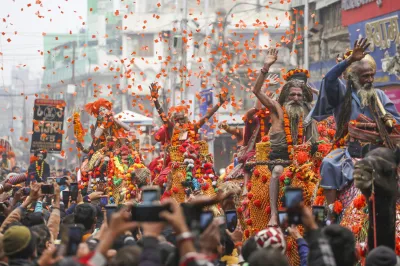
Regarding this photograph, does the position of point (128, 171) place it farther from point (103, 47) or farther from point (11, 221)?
point (103, 47)

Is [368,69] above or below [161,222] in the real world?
above

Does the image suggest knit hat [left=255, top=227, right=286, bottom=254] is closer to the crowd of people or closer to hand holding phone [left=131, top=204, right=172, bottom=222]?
the crowd of people

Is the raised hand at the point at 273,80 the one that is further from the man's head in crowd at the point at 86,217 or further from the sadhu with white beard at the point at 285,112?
the man's head in crowd at the point at 86,217

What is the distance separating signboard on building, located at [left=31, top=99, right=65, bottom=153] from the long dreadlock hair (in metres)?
19.5

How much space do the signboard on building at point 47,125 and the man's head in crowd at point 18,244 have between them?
879 inches

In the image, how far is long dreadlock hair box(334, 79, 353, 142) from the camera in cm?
1158

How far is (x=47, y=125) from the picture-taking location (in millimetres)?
31094

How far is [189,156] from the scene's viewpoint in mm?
16281

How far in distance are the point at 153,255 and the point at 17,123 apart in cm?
13313

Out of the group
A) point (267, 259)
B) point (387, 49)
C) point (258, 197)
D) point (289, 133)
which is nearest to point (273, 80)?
point (289, 133)

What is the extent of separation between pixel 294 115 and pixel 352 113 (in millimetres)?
2570

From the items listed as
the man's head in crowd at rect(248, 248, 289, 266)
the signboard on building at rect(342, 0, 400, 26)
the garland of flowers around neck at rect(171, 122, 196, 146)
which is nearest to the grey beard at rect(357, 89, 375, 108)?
the man's head in crowd at rect(248, 248, 289, 266)

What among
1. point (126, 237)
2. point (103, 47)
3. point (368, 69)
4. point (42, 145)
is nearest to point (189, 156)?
point (368, 69)

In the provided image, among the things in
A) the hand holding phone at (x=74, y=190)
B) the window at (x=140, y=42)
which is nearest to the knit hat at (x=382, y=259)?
the hand holding phone at (x=74, y=190)
